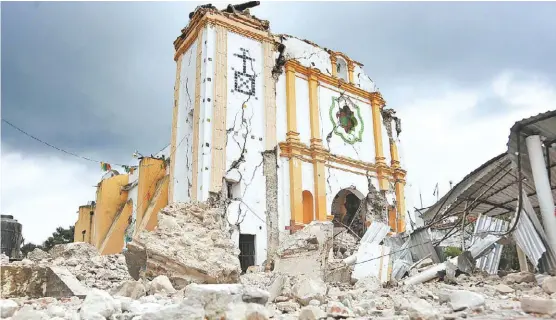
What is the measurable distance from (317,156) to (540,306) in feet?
40.3

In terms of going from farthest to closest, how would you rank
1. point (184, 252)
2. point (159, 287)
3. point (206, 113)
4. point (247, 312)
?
point (206, 113) → point (184, 252) → point (159, 287) → point (247, 312)

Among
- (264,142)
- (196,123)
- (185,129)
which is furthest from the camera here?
(185,129)

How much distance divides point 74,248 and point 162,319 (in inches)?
368

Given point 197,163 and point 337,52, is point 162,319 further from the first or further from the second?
point 337,52

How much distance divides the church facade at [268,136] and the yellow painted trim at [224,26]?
37 mm

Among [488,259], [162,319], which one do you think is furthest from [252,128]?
[162,319]

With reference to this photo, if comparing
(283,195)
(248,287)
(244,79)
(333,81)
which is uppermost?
(333,81)

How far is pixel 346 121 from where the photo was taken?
1755 centimetres

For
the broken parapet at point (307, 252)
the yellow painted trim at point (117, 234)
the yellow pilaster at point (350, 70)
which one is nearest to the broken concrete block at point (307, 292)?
the broken parapet at point (307, 252)

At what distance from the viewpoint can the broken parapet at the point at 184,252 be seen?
6.57 m

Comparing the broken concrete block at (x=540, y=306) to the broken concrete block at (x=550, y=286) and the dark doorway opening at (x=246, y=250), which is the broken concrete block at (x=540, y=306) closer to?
the broken concrete block at (x=550, y=286)

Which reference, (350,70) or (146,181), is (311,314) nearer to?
(146,181)

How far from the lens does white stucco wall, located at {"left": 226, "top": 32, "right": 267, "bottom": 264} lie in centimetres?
1362

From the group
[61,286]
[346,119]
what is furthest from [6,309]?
[346,119]
